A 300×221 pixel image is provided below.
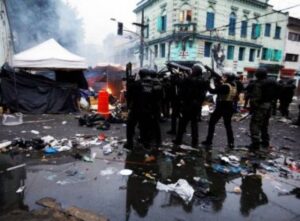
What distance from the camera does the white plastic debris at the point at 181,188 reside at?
3485 mm

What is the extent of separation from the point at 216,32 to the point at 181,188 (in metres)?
25.9

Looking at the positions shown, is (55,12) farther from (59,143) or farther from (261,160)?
(261,160)

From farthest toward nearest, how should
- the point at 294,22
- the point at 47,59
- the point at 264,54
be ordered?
the point at 294,22 < the point at 264,54 < the point at 47,59

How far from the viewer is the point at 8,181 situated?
12.3ft

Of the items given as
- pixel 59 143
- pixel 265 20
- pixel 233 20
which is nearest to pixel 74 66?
pixel 59 143

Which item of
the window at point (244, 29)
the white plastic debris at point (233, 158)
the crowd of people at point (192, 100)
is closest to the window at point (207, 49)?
the window at point (244, 29)

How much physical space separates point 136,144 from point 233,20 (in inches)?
1056

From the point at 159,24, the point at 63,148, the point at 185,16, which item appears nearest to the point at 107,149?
the point at 63,148

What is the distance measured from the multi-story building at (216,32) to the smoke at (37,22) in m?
10.1

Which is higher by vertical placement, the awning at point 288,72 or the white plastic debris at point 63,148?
the awning at point 288,72

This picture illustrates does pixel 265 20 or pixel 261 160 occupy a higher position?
pixel 265 20

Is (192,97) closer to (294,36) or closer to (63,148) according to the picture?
(63,148)

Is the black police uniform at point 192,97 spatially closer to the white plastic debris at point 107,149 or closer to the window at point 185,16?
the white plastic debris at point 107,149

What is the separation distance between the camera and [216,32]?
1054 inches
